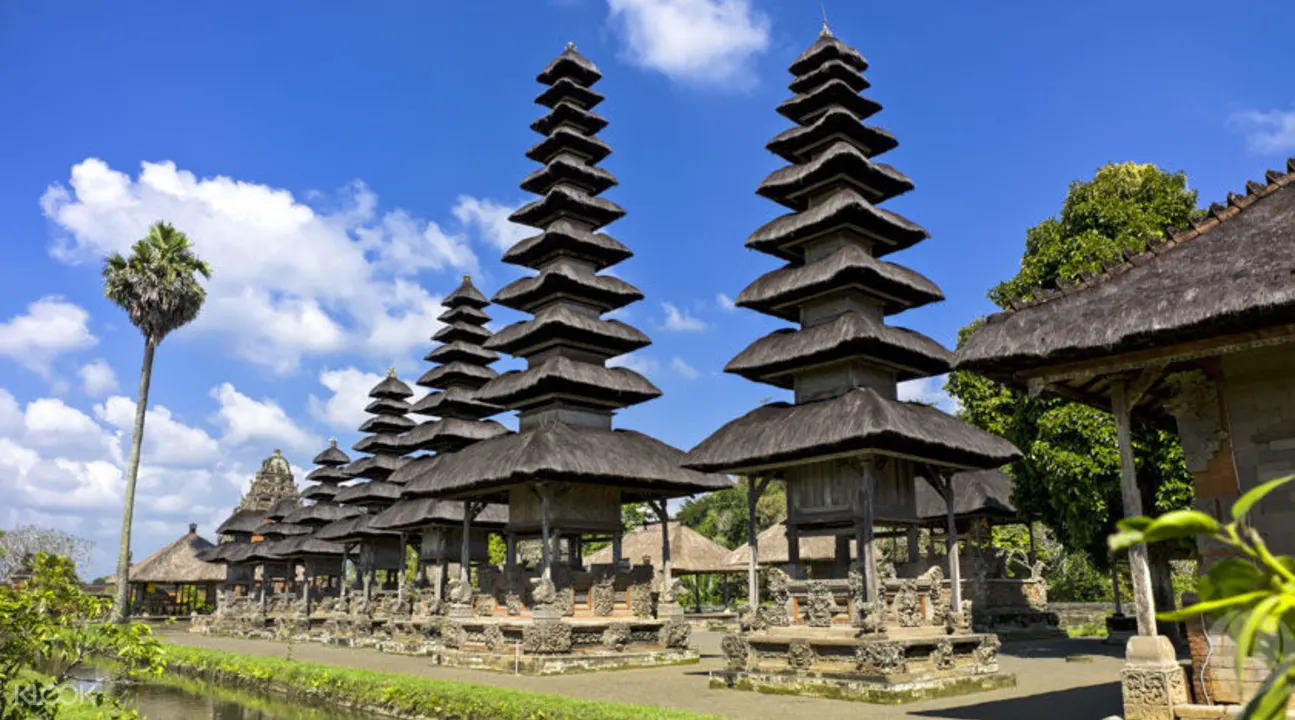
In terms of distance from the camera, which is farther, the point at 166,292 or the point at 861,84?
the point at 166,292

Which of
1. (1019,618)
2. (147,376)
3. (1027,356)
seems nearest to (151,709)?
(1027,356)

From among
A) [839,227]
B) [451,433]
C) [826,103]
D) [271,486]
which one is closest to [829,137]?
[826,103]

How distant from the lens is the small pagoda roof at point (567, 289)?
2592 centimetres

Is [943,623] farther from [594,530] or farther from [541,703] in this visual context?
[594,530]

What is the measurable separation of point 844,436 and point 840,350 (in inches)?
97.3

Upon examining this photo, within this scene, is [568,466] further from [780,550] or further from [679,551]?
[679,551]

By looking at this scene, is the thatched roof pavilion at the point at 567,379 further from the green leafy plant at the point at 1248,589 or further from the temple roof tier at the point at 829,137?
the green leafy plant at the point at 1248,589

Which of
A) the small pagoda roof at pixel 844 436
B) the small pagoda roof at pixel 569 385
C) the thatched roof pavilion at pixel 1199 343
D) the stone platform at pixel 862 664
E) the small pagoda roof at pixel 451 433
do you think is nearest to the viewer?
the thatched roof pavilion at pixel 1199 343

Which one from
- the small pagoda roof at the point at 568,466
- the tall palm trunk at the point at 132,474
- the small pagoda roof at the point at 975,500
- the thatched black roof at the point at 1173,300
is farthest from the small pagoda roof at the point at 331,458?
the thatched black roof at the point at 1173,300

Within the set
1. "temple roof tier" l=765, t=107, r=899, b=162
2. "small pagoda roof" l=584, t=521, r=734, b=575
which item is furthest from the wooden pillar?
"small pagoda roof" l=584, t=521, r=734, b=575

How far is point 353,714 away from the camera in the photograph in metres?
16.7

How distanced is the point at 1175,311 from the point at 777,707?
27.4 ft

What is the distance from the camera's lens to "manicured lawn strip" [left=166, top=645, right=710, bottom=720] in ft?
41.1

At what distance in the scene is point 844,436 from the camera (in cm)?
1623
